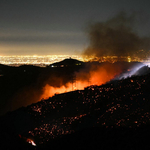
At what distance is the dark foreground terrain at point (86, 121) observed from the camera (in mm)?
11312

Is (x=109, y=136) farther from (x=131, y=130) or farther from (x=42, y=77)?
(x=42, y=77)

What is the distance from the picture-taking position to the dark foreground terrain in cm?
1131

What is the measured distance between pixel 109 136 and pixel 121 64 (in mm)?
38147

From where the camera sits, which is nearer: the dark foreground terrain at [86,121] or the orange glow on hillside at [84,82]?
the dark foreground terrain at [86,121]

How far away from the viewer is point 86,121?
13.9 metres

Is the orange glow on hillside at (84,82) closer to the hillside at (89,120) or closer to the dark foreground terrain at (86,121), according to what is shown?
the hillside at (89,120)

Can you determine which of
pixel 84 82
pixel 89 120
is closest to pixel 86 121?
pixel 89 120

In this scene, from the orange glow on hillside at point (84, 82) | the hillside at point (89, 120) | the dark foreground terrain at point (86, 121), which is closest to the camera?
the dark foreground terrain at point (86, 121)

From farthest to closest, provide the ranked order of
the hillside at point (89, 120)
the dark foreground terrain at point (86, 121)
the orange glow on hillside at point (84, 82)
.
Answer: the orange glow on hillside at point (84, 82) < the hillside at point (89, 120) < the dark foreground terrain at point (86, 121)

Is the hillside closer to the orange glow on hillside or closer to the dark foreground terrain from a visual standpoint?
the dark foreground terrain

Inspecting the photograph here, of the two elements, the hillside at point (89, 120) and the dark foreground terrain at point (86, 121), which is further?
the hillside at point (89, 120)

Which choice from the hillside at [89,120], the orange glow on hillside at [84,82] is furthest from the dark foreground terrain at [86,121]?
the orange glow on hillside at [84,82]

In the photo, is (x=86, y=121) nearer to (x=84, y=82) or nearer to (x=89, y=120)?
(x=89, y=120)

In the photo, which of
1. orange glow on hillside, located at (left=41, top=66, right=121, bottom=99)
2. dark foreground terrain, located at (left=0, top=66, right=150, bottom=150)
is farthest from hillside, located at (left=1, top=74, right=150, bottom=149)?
orange glow on hillside, located at (left=41, top=66, right=121, bottom=99)
